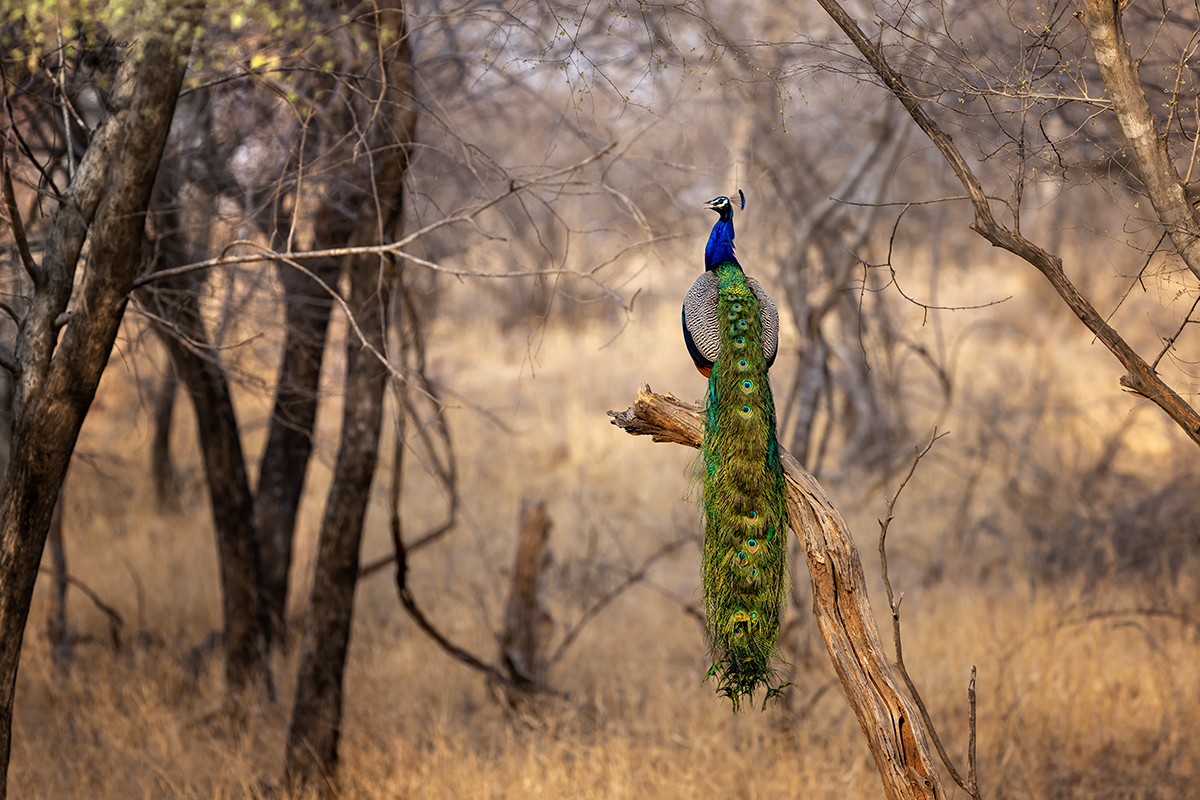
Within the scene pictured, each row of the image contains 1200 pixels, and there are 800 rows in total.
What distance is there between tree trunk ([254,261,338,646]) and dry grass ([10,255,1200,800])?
0.49 meters

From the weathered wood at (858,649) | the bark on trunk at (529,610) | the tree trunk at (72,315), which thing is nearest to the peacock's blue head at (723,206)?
the weathered wood at (858,649)

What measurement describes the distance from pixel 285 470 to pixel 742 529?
4270mm

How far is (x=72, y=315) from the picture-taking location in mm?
2811

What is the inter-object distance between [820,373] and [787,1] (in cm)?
422

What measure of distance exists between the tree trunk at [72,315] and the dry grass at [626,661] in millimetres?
976

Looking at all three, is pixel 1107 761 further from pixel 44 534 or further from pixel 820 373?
pixel 44 534

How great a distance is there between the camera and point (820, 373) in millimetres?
6434

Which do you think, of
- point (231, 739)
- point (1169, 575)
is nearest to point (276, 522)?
point (231, 739)

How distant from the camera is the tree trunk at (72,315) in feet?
9.05

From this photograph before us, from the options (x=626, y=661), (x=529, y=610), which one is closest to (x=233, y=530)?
(x=529, y=610)

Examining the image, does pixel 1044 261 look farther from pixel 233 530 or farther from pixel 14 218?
pixel 233 530

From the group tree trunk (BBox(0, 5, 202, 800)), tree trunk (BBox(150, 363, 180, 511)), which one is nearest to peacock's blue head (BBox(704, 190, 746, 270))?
tree trunk (BBox(0, 5, 202, 800))

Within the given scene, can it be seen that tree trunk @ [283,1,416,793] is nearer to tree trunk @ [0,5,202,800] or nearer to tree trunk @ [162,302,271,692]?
tree trunk @ [162,302,271,692]

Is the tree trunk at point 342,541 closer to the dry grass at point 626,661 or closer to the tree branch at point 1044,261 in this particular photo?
the dry grass at point 626,661
